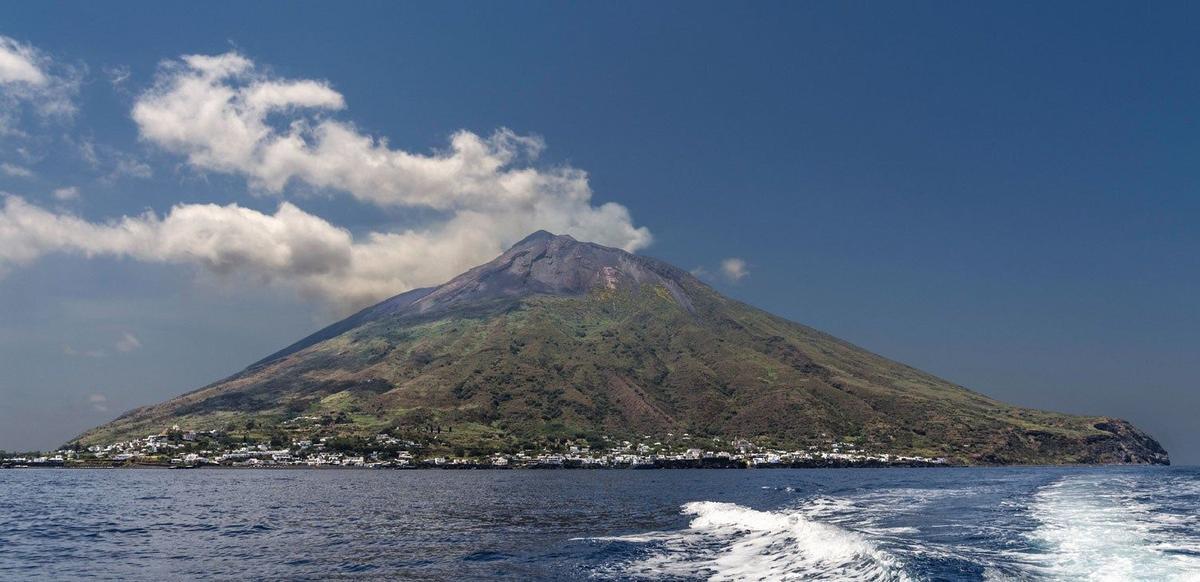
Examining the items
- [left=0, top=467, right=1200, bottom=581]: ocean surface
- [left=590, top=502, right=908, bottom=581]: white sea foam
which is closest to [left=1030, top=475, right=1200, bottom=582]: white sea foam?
[left=0, top=467, right=1200, bottom=581]: ocean surface

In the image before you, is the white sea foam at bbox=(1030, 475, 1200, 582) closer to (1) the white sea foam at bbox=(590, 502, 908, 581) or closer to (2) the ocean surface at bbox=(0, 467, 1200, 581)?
(2) the ocean surface at bbox=(0, 467, 1200, 581)

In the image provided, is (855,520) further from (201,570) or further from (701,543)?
(201,570)

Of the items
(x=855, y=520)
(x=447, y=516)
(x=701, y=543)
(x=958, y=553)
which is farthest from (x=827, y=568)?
(x=447, y=516)

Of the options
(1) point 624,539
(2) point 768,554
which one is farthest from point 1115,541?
(1) point 624,539

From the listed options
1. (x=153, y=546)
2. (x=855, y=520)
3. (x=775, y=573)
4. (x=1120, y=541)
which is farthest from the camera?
(x=855, y=520)

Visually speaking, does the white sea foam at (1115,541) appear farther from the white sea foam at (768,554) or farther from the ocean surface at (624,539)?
the white sea foam at (768,554)

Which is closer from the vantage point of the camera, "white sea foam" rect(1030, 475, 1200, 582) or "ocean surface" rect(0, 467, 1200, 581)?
"white sea foam" rect(1030, 475, 1200, 582)
